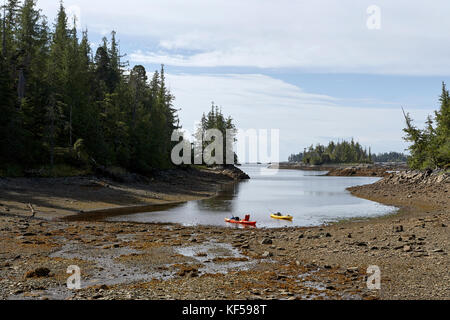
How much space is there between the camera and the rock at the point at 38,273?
1304 cm

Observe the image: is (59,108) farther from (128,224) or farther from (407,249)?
(407,249)

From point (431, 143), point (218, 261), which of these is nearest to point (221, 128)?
point (431, 143)

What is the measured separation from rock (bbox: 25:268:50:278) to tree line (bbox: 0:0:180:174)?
31.3 meters

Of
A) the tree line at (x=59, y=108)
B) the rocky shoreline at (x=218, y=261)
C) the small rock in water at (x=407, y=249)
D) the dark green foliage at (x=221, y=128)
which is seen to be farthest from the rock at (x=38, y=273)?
the dark green foliage at (x=221, y=128)

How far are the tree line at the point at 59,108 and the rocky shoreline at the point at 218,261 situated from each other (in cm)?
2104

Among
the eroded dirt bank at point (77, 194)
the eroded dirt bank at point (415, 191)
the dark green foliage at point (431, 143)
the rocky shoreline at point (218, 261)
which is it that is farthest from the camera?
the dark green foliage at point (431, 143)

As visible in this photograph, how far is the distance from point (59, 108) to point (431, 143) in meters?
66.7

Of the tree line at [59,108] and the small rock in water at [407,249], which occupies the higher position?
the tree line at [59,108]

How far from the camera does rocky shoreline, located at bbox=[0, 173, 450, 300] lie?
1155 centimetres

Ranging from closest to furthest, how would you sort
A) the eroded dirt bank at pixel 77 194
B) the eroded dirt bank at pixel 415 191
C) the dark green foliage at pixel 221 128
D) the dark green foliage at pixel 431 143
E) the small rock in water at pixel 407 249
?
the small rock in water at pixel 407 249 < the eroded dirt bank at pixel 77 194 < the eroded dirt bank at pixel 415 191 < the dark green foliage at pixel 431 143 < the dark green foliage at pixel 221 128

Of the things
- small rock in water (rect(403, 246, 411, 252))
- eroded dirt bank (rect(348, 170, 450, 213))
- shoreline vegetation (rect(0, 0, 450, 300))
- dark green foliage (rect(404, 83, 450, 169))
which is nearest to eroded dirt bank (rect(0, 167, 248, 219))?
shoreline vegetation (rect(0, 0, 450, 300))

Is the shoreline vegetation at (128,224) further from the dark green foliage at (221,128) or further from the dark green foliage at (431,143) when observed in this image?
the dark green foliage at (221,128)
